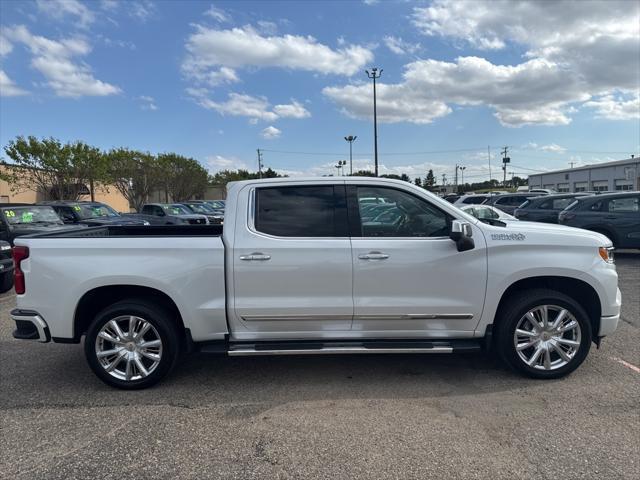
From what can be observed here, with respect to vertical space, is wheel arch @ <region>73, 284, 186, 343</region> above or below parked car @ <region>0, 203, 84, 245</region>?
below

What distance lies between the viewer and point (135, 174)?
4603 centimetres

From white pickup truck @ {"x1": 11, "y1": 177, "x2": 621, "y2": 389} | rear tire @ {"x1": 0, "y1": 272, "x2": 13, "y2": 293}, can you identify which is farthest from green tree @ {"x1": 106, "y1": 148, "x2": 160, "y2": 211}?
white pickup truck @ {"x1": 11, "y1": 177, "x2": 621, "y2": 389}

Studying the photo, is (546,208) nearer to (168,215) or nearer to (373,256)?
(373,256)

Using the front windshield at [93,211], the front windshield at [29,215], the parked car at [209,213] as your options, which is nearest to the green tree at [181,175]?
the parked car at [209,213]

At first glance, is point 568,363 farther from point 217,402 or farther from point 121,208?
point 121,208

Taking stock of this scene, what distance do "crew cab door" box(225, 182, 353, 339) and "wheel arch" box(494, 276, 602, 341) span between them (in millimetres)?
1451

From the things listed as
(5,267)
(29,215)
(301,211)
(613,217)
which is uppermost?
(29,215)

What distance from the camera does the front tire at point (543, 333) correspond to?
3.97 metres

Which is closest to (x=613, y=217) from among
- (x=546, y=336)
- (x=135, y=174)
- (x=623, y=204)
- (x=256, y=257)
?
(x=623, y=204)

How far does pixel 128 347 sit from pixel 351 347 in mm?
1943

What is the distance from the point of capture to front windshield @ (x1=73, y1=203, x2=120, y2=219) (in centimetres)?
1563

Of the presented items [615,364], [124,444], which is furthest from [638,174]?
[124,444]

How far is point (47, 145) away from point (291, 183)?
3626cm

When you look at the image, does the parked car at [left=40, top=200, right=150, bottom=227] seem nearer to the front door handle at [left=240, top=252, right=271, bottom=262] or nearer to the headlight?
the front door handle at [left=240, top=252, right=271, bottom=262]
